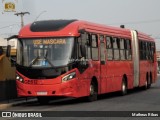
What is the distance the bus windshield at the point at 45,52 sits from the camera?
19875 millimetres

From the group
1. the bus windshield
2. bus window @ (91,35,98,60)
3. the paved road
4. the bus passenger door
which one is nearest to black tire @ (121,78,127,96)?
the bus passenger door

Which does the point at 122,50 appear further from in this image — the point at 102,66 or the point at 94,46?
the point at 94,46

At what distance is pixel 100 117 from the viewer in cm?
1514

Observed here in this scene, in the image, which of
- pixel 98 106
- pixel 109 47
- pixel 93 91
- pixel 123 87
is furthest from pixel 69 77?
pixel 123 87

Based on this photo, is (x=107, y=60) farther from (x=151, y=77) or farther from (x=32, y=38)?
(x=151, y=77)

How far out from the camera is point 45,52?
2011cm

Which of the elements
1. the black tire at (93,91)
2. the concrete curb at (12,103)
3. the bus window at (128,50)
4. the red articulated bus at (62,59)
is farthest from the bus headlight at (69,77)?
the bus window at (128,50)

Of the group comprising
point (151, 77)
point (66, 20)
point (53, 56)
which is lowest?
point (151, 77)

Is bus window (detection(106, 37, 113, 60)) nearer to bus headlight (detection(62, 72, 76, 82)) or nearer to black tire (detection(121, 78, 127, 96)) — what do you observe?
black tire (detection(121, 78, 127, 96))

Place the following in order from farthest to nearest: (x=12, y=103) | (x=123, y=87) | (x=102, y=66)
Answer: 1. (x=123, y=87)
2. (x=102, y=66)
3. (x=12, y=103)

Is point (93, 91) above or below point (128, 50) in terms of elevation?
below

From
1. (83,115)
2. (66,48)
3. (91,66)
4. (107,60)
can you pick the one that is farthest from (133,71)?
(83,115)

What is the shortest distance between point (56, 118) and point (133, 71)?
14011 mm

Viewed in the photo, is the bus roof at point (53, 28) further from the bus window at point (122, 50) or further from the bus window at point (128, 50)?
the bus window at point (128, 50)
